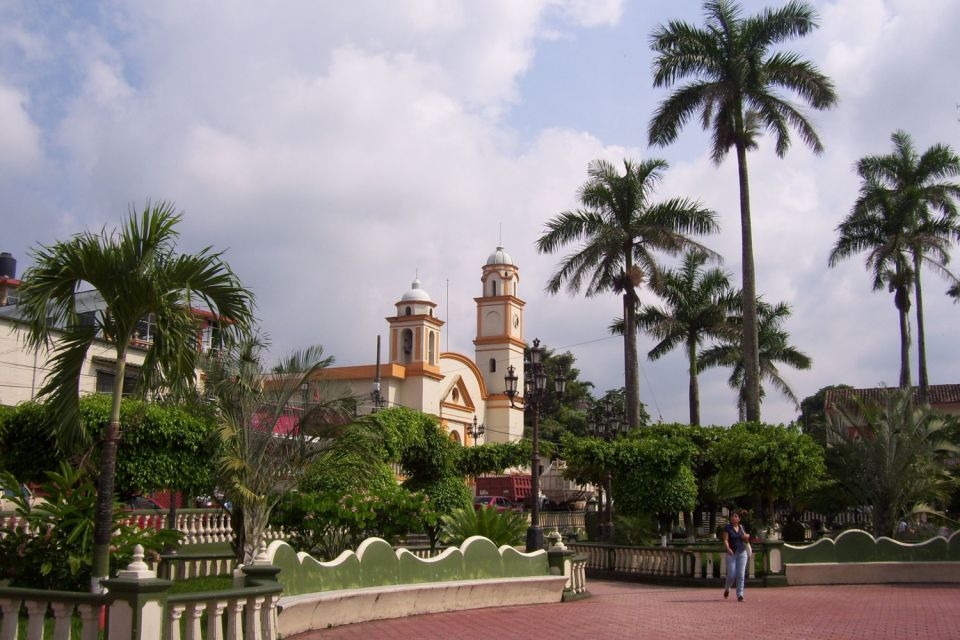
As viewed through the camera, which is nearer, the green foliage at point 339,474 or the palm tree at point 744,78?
the green foliage at point 339,474

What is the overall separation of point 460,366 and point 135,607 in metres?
58.1

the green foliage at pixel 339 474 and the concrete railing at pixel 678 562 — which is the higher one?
the green foliage at pixel 339 474

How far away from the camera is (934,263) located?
36.2 m

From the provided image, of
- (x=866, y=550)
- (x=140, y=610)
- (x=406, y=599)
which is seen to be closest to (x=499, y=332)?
(x=866, y=550)

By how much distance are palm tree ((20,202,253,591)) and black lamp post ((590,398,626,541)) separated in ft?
52.6

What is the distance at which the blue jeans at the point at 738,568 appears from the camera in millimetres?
14812

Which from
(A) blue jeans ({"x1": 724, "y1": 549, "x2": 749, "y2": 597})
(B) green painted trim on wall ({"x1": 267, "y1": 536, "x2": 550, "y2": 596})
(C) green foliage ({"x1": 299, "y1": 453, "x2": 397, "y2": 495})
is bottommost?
(A) blue jeans ({"x1": 724, "y1": 549, "x2": 749, "y2": 597})

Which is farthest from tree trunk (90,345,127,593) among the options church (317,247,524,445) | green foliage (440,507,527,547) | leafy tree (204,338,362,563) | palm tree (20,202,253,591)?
church (317,247,524,445)

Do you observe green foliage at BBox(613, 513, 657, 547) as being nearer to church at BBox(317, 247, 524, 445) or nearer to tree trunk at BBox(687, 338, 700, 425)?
tree trunk at BBox(687, 338, 700, 425)

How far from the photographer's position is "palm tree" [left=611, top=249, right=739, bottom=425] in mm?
39125

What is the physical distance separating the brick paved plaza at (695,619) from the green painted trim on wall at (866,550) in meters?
2.45

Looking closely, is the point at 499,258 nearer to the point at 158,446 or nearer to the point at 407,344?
the point at 407,344

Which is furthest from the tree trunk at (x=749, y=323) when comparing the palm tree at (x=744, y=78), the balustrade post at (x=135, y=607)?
the balustrade post at (x=135, y=607)

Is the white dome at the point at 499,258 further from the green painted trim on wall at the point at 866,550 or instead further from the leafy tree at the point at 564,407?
the green painted trim on wall at the point at 866,550
